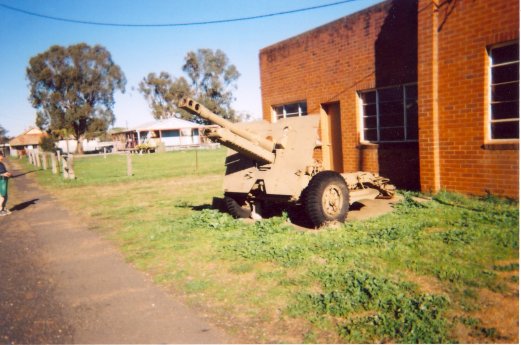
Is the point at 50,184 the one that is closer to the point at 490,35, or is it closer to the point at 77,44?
the point at 490,35

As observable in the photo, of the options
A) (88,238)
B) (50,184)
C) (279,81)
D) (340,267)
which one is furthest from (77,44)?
(340,267)

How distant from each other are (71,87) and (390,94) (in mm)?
54543

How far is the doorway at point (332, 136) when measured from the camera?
36.7ft

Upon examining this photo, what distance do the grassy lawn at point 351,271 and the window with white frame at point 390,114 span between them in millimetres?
2233

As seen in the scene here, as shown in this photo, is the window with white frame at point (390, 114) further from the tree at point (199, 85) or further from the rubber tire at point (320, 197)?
the tree at point (199, 85)

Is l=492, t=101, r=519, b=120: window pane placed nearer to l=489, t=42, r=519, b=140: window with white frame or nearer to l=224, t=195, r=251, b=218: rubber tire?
l=489, t=42, r=519, b=140: window with white frame

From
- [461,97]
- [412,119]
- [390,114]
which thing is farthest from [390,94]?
[461,97]

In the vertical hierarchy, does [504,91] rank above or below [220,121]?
above

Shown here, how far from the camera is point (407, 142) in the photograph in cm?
914

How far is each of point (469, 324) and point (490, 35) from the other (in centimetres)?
585

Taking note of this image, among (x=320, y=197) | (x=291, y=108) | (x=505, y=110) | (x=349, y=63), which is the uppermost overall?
(x=349, y=63)

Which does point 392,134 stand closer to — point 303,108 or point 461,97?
point 461,97

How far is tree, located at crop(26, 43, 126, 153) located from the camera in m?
53.1

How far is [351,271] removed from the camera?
4418 mm
